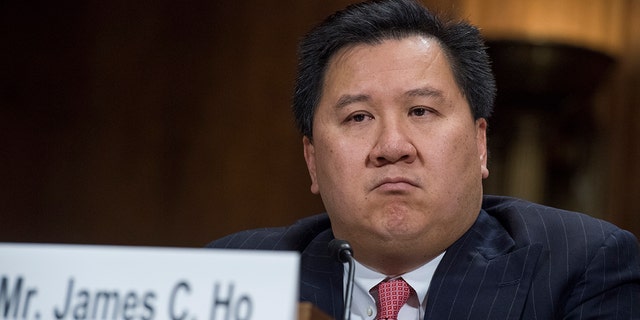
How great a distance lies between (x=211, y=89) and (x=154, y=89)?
0.83 ft

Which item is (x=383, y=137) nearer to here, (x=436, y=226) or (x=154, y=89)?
(x=436, y=226)

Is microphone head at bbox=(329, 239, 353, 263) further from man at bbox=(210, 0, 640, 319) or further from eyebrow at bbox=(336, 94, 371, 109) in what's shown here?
eyebrow at bbox=(336, 94, 371, 109)

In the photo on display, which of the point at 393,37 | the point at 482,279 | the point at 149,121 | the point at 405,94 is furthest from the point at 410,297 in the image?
the point at 149,121

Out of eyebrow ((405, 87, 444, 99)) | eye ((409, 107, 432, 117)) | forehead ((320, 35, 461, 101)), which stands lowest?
eye ((409, 107, 432, 117))

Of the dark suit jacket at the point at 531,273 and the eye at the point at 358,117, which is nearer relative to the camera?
the dark suit jacket at the point at 531,273

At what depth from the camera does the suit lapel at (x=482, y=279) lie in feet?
6.44

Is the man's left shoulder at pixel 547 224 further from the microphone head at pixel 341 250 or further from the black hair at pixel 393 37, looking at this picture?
the microphone head at pixel 341 250

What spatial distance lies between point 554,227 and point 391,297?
1.17ft

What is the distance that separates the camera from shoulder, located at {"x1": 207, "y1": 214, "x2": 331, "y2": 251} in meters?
2.44

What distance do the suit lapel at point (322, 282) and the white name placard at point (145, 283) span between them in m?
0.79

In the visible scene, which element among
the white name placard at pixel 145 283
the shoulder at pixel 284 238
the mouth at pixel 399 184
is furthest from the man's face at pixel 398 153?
the white name placard at pixel 145 283

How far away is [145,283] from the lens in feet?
4.44

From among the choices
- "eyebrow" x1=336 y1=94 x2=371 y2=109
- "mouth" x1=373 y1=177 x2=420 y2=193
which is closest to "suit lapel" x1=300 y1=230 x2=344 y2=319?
"mouth" x1=373 y1=177 x2=420 y2=193

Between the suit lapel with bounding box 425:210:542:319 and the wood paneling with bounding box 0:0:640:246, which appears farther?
the wood paneling with bounding box 0:0:640:246
